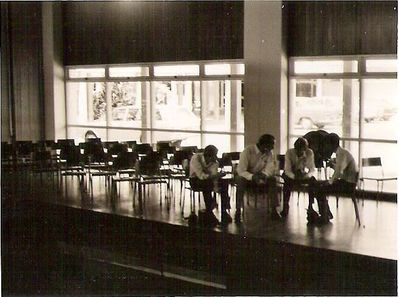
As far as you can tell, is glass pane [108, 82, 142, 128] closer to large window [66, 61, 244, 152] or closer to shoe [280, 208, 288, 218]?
large window [66, 61, 244, 152]

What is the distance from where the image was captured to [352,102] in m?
9.93

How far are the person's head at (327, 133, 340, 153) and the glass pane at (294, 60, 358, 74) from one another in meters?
1.12

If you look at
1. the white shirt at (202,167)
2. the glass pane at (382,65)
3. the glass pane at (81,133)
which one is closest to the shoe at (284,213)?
the white shirt at (202,167)

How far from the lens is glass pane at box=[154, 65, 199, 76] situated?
11.9 meters

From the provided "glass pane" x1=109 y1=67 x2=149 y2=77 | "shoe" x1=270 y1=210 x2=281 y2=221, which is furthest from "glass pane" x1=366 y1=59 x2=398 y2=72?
"glass pane" x1=109 y1=67 x2=149 y2=77

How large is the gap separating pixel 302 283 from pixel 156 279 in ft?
6.63

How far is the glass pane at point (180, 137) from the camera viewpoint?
39.5 ft

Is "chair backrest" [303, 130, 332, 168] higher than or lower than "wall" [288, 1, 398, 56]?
lower

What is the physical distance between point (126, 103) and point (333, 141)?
17.8 feet

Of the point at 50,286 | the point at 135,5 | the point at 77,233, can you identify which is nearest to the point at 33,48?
the point at 135,5

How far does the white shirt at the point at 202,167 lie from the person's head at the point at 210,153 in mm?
69

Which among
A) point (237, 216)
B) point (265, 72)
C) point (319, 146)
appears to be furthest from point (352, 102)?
point (237, 216)

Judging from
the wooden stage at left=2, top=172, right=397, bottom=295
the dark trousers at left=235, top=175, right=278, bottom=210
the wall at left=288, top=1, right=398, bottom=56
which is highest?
the wall at left=288, top=1, right=398, bottom=56

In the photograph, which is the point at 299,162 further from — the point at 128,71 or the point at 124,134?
the point at 124,134
